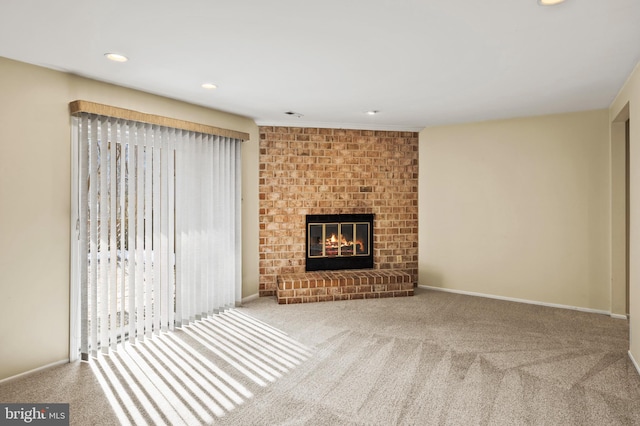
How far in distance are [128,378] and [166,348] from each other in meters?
0.58

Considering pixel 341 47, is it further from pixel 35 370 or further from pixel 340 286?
pixel 35 370

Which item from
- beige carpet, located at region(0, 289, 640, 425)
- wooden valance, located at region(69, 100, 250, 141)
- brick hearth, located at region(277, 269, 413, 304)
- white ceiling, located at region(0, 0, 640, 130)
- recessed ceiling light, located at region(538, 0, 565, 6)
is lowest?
beige carpet, located at region(0, 289, 640, 425)

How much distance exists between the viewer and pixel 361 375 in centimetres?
276

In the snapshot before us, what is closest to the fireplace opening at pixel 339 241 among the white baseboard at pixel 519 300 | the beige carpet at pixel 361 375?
the white baseboard at pixel 519 300

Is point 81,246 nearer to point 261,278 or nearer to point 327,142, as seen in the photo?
point 261,278

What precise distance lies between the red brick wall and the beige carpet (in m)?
1.25

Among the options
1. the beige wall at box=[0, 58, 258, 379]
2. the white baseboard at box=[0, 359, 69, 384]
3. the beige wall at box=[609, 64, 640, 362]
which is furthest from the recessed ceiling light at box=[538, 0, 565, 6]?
the white baseboard at box=[0, 359, 69, 384]

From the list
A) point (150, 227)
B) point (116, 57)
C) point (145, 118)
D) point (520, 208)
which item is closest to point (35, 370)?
point (150, 227)

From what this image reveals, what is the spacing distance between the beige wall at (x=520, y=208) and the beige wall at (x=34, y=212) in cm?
430

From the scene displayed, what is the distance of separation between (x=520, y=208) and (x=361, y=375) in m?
3.28

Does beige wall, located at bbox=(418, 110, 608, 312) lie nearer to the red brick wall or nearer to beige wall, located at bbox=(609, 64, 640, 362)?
the red brick wall

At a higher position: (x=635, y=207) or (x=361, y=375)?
(x=635, y=207)

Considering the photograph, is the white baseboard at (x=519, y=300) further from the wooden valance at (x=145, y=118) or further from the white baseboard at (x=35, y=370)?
the white baseboard at (x=35, y=370)

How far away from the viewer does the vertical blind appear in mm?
3127
